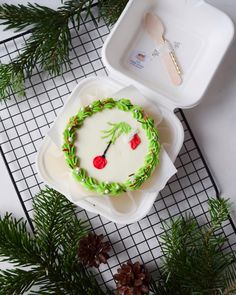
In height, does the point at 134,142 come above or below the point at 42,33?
below

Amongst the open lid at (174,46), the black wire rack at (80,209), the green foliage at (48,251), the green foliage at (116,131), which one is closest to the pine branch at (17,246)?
the green foliage at (48,251)

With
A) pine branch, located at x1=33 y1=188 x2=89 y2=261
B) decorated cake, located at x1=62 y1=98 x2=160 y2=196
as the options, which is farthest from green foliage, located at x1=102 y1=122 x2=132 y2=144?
pine branch, located at x1=33 y1=188 x2=89 y2=261

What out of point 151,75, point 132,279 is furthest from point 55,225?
point 151,75

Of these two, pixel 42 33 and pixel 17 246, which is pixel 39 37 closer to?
pixel 42 33

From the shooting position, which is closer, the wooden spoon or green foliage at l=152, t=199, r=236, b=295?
green foliage at l=152, t=199, r=236, b=295

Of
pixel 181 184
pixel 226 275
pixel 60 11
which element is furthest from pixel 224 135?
pixel 60 11

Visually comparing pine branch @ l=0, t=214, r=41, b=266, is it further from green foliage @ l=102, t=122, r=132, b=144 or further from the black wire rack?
green foliage @ l=102, t=122, r=132, b=144
